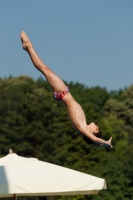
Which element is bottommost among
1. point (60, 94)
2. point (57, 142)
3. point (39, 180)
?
point (39, 180)

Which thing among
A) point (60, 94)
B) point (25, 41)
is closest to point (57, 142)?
point (25, 41)

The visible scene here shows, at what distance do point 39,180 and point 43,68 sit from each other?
3.35m

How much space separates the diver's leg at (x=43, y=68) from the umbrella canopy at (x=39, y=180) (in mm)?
3192

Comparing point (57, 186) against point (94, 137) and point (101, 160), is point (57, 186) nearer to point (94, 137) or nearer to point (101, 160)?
point (94, 137)

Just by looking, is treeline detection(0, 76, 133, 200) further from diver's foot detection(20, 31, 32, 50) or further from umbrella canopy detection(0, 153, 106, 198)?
diver's foot detection(20, 31, 32, 50)

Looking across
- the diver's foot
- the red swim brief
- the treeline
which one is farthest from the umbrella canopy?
the treeline

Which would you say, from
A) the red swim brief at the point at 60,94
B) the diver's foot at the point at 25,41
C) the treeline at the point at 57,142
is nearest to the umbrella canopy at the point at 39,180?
the red swim brief at the point at 60,94

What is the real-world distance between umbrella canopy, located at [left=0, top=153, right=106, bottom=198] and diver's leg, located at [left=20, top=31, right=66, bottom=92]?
319 cm

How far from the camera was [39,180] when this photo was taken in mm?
13047

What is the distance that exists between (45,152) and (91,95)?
111 feet

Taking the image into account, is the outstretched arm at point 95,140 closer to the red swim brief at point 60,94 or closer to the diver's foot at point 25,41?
the red swim brief at point 60,94

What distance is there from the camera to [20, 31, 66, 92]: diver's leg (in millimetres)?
10250

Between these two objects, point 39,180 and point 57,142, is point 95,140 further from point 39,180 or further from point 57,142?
point 57,142

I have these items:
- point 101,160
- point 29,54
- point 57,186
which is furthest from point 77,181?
point 101,160
